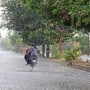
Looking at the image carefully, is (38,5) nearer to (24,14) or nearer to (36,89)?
(36,89)

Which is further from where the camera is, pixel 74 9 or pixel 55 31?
pixel 55 31

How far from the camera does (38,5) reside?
37.8m

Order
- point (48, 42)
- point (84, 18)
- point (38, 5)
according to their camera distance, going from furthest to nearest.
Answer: point (48, 42), point (38, 5), point (84, 18)

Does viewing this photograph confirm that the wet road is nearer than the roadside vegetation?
Yes

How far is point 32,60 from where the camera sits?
1237 inches

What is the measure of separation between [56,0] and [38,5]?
313cm

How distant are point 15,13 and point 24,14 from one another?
60.5 inches

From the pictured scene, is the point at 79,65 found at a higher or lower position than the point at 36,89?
lower

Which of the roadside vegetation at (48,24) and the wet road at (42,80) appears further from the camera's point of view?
the roadside vegetation at (48,24)

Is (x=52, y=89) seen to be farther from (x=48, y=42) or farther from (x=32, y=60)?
(x=48, y=42)

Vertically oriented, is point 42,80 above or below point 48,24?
above

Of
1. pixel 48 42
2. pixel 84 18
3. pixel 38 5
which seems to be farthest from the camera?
pixel 48 42

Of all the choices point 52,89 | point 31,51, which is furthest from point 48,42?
point 52,89

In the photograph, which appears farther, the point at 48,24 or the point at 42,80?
the point at 48,24
